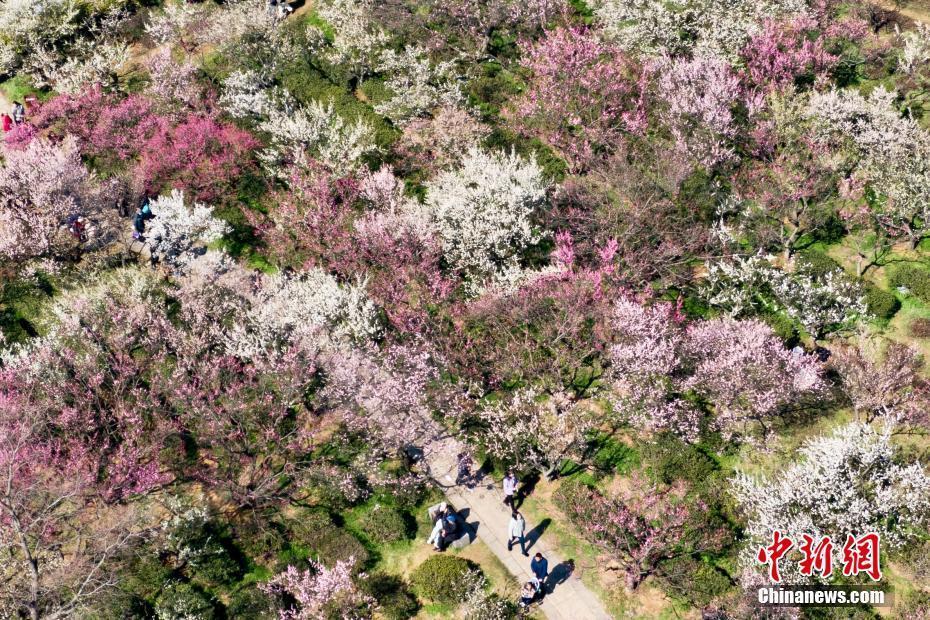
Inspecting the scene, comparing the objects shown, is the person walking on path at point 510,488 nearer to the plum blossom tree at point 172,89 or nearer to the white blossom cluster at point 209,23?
the plum blossom tree at point 172,89

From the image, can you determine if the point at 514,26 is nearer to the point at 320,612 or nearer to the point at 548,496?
the point at 548,496

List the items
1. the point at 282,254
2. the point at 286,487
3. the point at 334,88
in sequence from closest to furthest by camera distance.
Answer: the point at 286,487
the point at 282,254
the point at 334,88

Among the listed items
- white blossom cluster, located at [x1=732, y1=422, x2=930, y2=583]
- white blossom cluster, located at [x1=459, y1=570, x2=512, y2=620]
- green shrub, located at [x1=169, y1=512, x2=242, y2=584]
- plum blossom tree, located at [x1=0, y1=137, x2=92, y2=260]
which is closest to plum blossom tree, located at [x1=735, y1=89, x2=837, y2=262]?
white blossom cluster, located at [x1=732, y1=422, x2=930, y2=583]

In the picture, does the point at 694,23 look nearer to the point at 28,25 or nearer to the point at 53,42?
the point at 53,42

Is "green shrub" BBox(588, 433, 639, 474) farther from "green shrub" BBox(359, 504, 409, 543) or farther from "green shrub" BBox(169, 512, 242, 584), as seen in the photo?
"green shrub" BBox(169, 512, 242, 584)

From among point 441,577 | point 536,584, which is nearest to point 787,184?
point 536,584

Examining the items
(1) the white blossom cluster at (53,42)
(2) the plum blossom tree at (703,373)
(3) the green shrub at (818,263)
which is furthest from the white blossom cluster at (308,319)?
(1) the white blossom cluster at (53,42)

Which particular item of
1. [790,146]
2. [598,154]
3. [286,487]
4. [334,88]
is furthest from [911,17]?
[286,487]
